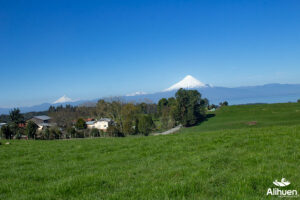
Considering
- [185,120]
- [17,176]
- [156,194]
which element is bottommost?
[185,120]

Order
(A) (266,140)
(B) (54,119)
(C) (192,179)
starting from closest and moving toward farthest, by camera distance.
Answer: (C) (192,179), (A) (266,140), (B) (54,119)

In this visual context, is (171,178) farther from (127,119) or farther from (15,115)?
(15,115)

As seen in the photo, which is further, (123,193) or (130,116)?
(130,116)

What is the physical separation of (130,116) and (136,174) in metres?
59.7

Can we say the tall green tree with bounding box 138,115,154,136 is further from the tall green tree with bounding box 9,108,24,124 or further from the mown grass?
the tall green tree with bounding box 9,108,24,124

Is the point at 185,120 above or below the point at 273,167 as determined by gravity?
below

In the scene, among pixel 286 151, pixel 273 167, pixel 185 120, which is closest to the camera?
pixel 273 167

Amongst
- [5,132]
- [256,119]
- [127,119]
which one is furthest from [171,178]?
[256,119]

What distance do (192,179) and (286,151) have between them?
4.38 metres

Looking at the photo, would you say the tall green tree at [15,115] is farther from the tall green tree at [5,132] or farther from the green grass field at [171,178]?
the green grass field at [171,178]

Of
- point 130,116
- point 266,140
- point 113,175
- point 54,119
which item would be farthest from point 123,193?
point 54,119

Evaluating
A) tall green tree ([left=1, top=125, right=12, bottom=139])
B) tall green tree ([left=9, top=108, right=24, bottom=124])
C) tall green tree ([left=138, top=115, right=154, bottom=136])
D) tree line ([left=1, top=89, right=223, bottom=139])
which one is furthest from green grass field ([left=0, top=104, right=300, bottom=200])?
tall green tree ([left=9, top=108, right=24, bottom=124])

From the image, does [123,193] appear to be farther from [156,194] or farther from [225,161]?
[225,161]

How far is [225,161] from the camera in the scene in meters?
6.60
